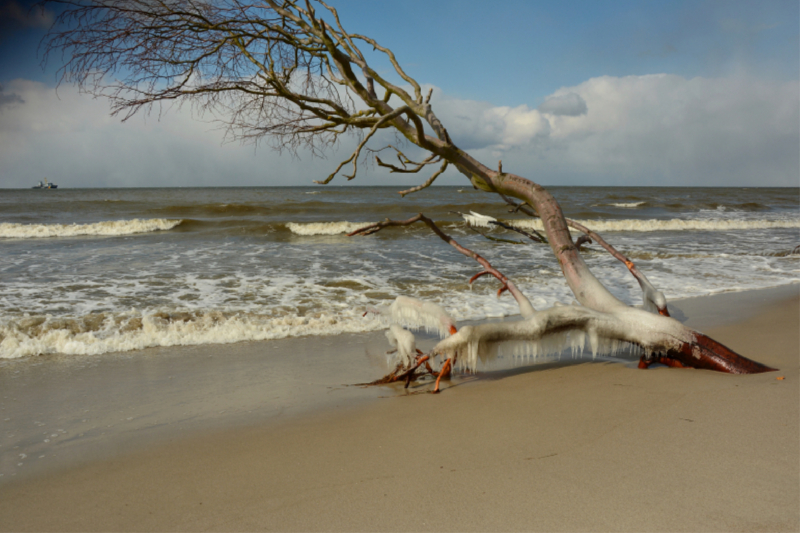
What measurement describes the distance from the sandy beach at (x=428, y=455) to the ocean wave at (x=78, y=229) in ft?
52.2

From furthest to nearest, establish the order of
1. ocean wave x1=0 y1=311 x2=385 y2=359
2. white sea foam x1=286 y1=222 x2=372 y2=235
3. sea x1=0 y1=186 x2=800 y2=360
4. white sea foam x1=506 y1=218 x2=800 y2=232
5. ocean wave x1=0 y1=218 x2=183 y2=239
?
white sea foam x1=506 y1=218 x2=800 y2=232
white sea foam x1=286 y1=222 x2=372 y2=235
ocean wave x1=0 y1=218 x2=183 y2=239
sea x1=0 y1=186 x2=800 y2=360
ocean wave x1=0 y1=311 x2=385 y2=359

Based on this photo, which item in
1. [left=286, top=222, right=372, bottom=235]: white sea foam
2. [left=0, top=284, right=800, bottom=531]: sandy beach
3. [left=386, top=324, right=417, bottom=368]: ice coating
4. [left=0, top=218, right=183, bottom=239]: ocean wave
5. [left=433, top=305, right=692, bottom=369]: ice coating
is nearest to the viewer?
[left=0, top=284, right=800, bottom=531]: sandy beach

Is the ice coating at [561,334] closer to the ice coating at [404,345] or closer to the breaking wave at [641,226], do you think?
the ice coating at [404,345]

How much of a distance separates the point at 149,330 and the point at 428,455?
4.03 metres

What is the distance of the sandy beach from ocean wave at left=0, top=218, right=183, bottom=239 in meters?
15.9

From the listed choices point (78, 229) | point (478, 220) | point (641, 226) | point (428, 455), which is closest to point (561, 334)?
point (478, 220)

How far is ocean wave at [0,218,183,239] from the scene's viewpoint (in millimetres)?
16734

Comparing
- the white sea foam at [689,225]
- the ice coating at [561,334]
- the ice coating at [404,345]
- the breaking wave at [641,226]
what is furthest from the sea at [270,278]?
the white sea foam at [689,225]

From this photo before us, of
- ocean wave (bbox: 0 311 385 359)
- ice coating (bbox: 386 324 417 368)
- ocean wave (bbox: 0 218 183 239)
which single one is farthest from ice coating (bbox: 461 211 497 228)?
ocean wave (bbox: 0 218 183 239)

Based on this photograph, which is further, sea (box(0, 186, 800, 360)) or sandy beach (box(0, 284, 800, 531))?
sea (box(0, 186, 800, 360))

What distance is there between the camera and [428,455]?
2.38 m

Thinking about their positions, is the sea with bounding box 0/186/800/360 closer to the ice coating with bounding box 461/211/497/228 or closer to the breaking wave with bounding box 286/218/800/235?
the ice coating with bounding box 461/211/497/228

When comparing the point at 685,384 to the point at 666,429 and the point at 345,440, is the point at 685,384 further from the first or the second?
the point at 345,440

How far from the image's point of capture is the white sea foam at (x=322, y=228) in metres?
18.7
